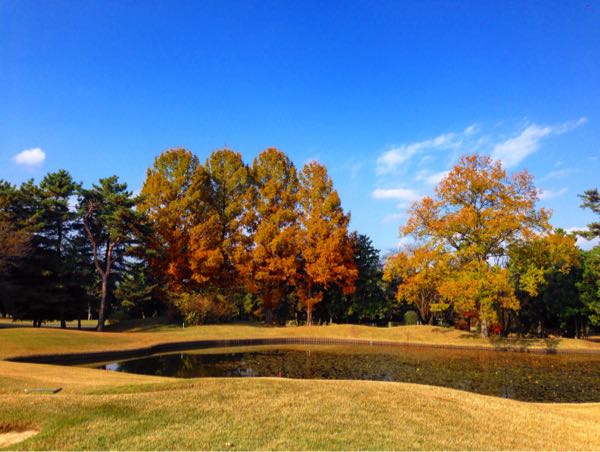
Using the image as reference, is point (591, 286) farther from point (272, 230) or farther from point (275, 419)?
point (275, 419)

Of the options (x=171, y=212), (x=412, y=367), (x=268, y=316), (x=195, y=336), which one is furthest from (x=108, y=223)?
(x=412, y=367)

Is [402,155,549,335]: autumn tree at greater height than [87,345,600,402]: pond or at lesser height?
greater

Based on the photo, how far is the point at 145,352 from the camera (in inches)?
948

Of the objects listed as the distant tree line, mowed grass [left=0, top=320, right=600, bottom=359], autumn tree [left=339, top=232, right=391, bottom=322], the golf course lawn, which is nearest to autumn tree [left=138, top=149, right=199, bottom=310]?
the distant tree line

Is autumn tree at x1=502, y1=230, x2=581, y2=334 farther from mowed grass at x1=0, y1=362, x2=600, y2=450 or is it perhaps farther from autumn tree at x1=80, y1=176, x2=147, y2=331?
autumn tree at x1=80, y1=176, x2=147, y2=331

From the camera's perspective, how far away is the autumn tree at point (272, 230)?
37.5 metres

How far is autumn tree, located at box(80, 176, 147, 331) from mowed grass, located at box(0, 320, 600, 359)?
5344 millimetres

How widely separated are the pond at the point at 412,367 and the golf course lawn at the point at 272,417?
4.50m

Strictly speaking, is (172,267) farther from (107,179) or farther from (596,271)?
(596,271)

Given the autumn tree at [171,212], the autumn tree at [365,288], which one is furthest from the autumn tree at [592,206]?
the autumn tree at [171,212]

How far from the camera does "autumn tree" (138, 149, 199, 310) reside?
36.5 meters

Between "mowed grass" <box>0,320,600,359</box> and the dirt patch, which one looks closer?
the dirt patch

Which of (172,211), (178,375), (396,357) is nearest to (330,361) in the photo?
(396,357)

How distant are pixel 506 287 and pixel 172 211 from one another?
26697 mm
